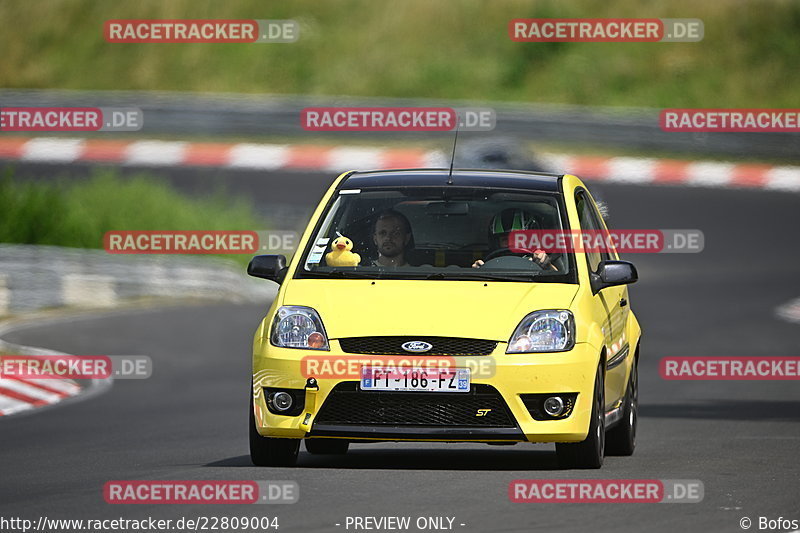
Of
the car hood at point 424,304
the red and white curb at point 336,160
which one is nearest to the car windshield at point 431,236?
the car hood at point 424,304

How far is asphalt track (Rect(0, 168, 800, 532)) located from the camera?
862 cm

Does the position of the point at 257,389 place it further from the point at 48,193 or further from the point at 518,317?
the point at 48,193

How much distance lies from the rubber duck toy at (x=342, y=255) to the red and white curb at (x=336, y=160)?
870 inches

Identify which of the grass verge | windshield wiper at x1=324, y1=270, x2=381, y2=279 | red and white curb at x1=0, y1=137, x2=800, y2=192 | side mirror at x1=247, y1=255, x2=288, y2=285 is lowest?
windshield wiper at x1=324, y1=270, x2=381, y2=279

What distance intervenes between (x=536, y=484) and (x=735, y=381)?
8.59 meters

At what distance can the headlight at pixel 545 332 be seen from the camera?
9773 millimetres

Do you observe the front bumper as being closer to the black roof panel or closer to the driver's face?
the driver's face

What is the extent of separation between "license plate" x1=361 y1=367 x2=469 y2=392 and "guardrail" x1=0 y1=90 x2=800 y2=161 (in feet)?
86.0

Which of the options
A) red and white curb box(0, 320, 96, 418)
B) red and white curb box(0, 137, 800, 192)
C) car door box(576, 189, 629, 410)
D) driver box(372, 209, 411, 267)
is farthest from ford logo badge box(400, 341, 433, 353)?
red and white curb box(0, 137, 800, 192)

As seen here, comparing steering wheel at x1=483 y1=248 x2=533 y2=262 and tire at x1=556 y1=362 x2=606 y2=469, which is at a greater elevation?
steering wheel at x1=483 y1=248 x2=533 y2=262

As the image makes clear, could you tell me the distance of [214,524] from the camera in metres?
8.23

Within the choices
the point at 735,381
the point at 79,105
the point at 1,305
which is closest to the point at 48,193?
the point at 1,305

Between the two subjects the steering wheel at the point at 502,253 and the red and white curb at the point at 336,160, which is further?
the red and white curb at the point at 336,160

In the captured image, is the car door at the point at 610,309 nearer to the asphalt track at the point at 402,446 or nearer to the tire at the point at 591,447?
the tire at the point at 591,447
